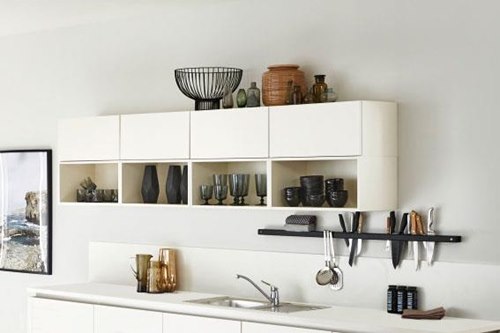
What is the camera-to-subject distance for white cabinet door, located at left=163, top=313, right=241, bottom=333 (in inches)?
201

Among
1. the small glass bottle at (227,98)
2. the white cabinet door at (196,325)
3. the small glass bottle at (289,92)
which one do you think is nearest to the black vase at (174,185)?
the small glass bottle at (227,98)

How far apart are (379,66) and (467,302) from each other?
1.30 metres

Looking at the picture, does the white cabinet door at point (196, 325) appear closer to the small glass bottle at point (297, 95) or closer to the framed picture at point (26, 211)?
the small glass bottle at point (297, 95)

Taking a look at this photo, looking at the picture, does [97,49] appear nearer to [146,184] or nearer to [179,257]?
[146,184]

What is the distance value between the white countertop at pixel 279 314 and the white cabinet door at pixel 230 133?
84 cm

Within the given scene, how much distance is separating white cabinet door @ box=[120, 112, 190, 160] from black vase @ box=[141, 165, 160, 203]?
181 mm

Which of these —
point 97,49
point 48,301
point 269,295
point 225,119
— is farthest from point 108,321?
point 97,49

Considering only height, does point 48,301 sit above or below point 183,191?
below

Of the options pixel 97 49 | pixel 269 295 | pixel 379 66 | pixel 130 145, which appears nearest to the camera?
pixel 379 66

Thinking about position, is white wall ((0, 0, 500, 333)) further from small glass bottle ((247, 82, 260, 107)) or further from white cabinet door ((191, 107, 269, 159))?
white cabinet door ((191, 107, 269, 159))

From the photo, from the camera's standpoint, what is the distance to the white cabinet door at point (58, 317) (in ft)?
19.2

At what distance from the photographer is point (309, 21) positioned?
552 centimetres

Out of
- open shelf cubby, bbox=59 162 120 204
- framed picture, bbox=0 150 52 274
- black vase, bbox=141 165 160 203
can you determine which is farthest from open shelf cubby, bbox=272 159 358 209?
framed picture, bbox=0 150 52 274

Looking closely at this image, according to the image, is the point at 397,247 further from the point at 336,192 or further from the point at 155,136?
the point at 155,136
